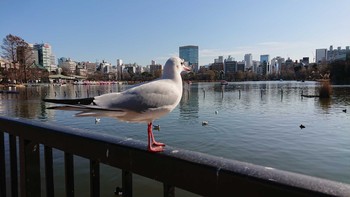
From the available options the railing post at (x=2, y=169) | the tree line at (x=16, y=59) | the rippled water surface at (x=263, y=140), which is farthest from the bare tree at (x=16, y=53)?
the railing post at (x=2, y=169)

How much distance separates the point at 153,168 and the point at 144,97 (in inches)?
24.1

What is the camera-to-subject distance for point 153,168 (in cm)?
143

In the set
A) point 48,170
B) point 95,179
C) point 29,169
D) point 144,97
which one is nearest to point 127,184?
point 95,179

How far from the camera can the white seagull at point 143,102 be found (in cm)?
160

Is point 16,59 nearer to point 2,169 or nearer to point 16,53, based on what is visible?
point 16,53

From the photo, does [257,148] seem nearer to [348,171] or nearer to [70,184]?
[348,171]

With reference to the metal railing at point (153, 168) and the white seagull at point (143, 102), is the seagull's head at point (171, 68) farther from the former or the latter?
the metal railing at point (153, 168)

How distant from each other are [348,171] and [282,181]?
10.7 m

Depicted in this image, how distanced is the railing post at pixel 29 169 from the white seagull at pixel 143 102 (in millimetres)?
735

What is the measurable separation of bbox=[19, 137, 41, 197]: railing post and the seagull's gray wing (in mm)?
788

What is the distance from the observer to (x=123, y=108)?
178 centimetres

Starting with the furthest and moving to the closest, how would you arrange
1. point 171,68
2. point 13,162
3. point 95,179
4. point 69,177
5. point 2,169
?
point 2,169 → point 13,162 → point 171,68 → point 69,177 → point 95,179

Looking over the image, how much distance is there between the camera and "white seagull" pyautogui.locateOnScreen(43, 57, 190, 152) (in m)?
1.60

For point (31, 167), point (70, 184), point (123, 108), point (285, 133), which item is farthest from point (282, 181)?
point (285, 133)
